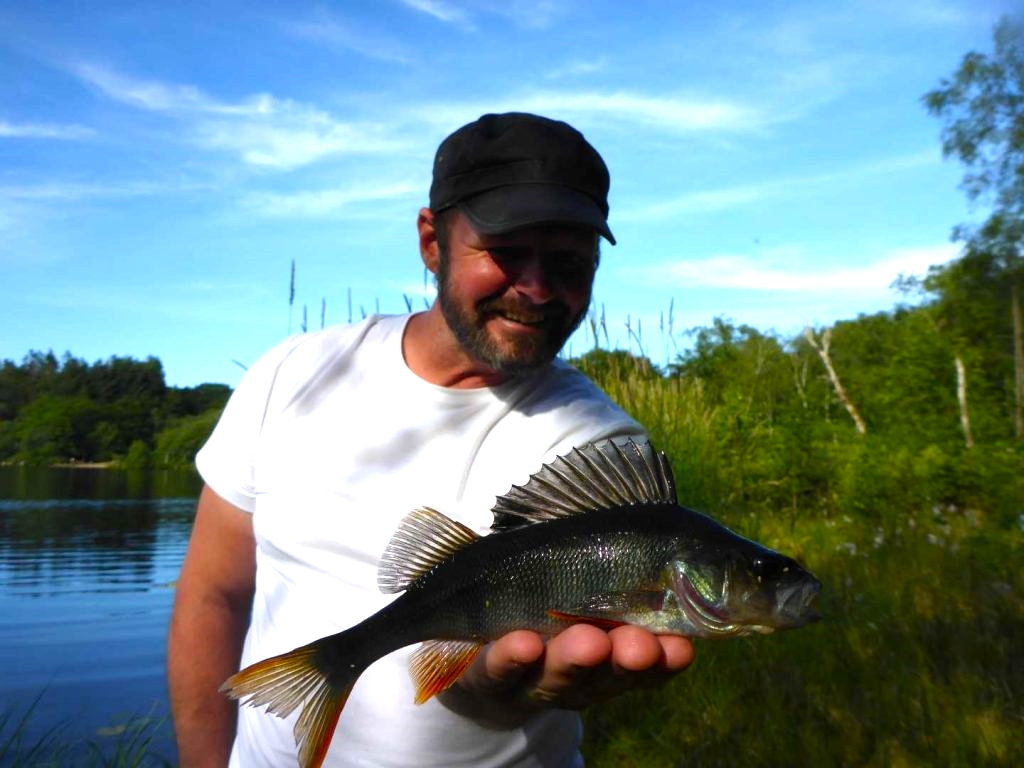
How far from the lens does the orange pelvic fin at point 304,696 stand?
196 cm

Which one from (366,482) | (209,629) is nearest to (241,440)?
(366,482)

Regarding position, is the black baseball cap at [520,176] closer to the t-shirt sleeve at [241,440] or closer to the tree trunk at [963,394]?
the t-shirt sleeve at [241,440]

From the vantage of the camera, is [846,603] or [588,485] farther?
[846,603]

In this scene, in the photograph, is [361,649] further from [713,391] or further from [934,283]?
[934,283]

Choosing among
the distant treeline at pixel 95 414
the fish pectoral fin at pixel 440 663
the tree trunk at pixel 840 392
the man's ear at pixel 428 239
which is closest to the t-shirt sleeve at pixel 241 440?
the man's ear at pixel 428 239

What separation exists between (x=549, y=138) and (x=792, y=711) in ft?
10.7

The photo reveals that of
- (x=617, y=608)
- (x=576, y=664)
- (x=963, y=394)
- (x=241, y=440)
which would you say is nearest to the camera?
(x=576, y=664)

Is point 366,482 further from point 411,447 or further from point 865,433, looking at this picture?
point 865,433

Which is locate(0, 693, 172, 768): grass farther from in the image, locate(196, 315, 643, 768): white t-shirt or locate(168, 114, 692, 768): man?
locate(196, 315, 643, 768): white t-shirt

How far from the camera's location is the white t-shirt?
2266 mm

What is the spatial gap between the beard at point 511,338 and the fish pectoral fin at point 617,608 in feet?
2.43

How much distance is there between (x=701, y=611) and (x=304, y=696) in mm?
845

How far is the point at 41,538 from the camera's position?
2303 centimetres

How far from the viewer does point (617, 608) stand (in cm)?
194
